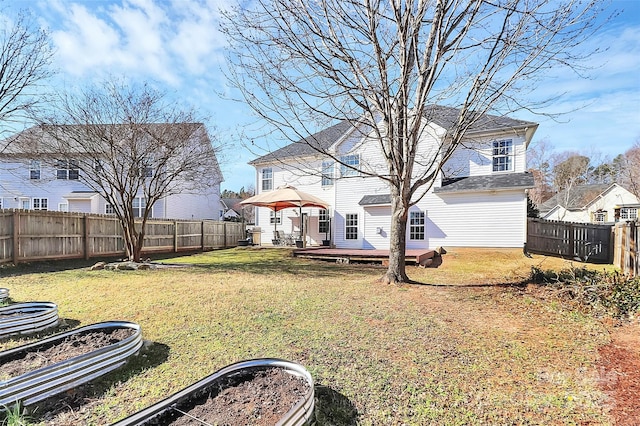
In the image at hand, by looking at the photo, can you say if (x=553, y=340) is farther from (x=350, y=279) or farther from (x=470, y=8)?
(x=470, y=8)

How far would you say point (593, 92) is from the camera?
6449 mm

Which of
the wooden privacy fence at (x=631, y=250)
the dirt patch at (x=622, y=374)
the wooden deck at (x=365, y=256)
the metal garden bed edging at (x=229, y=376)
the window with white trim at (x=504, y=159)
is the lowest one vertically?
the wooden deck at (x=365, y=256)

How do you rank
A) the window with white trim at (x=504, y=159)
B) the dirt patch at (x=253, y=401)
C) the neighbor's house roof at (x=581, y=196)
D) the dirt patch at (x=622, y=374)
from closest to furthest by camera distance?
the dirt patch at (x=253, y=401) < the dirt patch at (x=622, y=374) < the window with white trim at (x=504, y=159) < the neighbor's house roof at (x=581, y=196)

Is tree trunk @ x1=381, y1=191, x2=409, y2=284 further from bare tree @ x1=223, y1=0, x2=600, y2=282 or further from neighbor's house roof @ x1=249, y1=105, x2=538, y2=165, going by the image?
neighbor's house roof @ x1=249, y1=105, x2=538, y2=165

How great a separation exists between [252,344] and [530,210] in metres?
19.8

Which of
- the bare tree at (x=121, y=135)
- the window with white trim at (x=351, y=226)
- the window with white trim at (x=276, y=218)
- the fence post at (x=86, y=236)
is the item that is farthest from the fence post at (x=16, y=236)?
the window with white trim at (x=351, y=226)

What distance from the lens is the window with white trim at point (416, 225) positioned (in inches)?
613

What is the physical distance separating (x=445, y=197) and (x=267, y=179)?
1046cm

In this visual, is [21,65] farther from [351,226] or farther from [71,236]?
[351,226]

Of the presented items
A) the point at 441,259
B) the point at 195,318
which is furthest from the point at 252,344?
the point at 441,259

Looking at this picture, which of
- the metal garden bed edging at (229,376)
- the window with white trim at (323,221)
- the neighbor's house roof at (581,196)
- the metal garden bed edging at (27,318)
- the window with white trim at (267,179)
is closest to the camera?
the metal garden bed edging at (229,376)

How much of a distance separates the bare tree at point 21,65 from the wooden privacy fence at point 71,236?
3442 millimetres

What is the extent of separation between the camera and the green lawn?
282 centimetres

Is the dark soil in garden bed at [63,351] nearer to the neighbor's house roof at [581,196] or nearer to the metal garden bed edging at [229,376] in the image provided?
the metal garden bed edging at [229,376]
